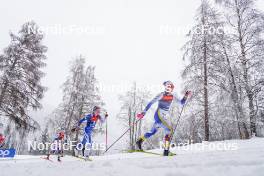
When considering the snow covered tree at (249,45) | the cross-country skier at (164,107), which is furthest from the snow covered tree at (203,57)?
the cross-country skier at (164,107)

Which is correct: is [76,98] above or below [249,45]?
below

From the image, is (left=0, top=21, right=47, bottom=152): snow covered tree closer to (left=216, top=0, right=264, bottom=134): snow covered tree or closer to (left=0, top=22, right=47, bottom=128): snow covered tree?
(left=0, top=22, right=47, bottom=128): snow covered tree

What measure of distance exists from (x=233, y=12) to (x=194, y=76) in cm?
482

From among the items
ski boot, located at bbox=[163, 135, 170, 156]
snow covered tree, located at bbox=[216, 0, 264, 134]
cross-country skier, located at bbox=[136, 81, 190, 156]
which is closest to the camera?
ski boot, located at bbox=[163, 135, 170, 156]

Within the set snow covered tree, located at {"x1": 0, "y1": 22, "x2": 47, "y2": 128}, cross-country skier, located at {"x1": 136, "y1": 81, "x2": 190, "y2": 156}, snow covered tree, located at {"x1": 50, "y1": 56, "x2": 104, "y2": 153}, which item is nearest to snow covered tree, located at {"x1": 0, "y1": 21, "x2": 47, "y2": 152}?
snow covered tree, located at {"x1": 0, "y1": 22, "x2": 47, "y2": 128}

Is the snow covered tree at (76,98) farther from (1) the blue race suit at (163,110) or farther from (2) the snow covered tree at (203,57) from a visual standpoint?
(1) the blue race suit at (163,110)

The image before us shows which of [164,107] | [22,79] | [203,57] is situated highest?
[203,57]

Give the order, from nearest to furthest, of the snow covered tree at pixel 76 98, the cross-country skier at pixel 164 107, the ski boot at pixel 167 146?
the ski boot at pixel 167 146, the cross-country skier at pixel 164 107, the snow covered tree at pixel 76 98

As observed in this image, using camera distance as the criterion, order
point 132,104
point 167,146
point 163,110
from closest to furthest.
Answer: point 167,146 < point 163,110 < point 132,104

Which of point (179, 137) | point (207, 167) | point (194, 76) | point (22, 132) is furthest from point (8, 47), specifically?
point (179, 137)

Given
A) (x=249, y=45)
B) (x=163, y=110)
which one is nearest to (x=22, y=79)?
(x=163, y=110)

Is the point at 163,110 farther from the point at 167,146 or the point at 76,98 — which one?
the point at 76,98

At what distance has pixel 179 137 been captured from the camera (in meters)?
31.3

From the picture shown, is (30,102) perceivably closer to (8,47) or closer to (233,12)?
(8,47)
